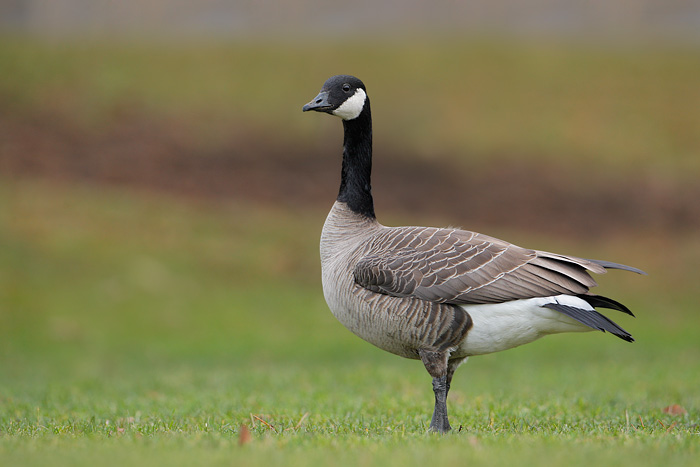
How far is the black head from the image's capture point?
7156mm

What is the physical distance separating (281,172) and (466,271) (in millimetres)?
21020

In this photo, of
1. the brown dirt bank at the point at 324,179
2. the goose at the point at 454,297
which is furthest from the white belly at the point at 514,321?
the brown dirt bank at the point at 324,179

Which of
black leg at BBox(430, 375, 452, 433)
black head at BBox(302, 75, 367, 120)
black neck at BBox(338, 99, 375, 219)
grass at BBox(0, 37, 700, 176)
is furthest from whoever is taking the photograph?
grass at BBox(0, 37, 700, 176)

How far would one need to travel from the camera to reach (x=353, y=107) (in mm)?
7285

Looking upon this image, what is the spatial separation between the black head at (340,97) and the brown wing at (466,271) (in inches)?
60.5

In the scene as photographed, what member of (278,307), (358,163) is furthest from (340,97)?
(278,307)

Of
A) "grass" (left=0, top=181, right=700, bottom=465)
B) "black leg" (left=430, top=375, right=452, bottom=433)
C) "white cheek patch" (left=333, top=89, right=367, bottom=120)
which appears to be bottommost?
"grass" (left=0, top=181, right=700, bottom=465)

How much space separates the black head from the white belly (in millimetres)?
2359

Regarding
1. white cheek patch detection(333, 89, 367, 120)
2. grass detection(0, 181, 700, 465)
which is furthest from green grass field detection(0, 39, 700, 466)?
white cheek patch detection(333, 89, 367, 120)

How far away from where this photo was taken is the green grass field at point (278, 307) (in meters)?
5.58

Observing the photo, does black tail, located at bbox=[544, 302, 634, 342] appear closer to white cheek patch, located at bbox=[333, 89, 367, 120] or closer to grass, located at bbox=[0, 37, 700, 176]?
white cheek patch, located at bbox=[333, 89, 367, 120]

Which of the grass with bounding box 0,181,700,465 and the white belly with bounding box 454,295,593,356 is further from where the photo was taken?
the white belly with bounding box 454,295,593,356

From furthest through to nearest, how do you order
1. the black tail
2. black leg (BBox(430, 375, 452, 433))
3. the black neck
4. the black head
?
the black neck → the black head → black leg (BBox(430, 375, 452, 433)) → the black tail

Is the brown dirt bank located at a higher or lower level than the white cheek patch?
lower
